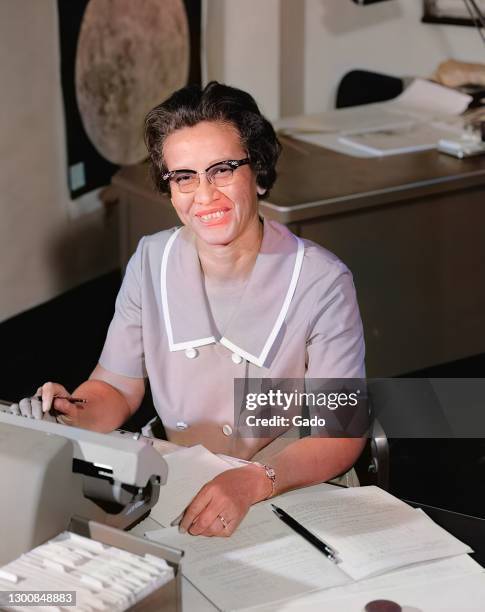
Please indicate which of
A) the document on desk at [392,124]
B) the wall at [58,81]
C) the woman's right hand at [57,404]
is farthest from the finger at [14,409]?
the wall at [58,81]

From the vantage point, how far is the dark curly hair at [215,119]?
6.39 ft

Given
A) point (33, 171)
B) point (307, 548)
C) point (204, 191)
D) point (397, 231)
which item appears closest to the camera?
point (307, 548)

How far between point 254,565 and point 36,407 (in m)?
0.46

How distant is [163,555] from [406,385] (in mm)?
2598

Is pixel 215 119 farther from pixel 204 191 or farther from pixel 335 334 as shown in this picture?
pixel 335 334

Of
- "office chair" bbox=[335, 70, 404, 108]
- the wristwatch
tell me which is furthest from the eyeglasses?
"office chair" bbox=[335, 70, 404, 108]

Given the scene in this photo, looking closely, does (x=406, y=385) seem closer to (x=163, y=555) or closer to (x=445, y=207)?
(x=445, y=207)

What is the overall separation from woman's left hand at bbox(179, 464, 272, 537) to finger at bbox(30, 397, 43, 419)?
30cm

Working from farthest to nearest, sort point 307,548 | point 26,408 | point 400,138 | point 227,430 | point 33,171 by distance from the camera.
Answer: point 33,171
point 400,138
point 227,430
point 26,408
point 307,548

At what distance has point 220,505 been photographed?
158cm

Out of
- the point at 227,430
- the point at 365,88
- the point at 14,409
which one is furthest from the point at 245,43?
the point at 14,409

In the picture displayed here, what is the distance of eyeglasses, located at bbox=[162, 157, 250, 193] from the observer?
1.93 metres

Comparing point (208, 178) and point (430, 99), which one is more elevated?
point (208, 178)

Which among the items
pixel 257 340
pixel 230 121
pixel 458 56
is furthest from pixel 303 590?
pixel 458 56
